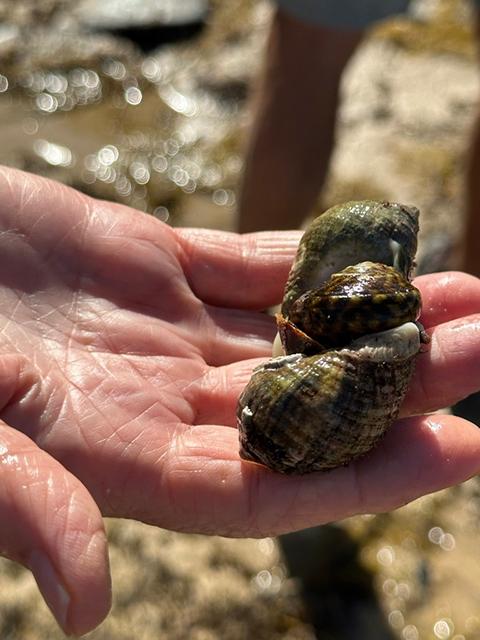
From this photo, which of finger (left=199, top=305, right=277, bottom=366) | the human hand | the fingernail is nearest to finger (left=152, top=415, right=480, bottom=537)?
the human hand

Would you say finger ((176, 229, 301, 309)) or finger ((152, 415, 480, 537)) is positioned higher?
finger ((176, 229, 301, 309))

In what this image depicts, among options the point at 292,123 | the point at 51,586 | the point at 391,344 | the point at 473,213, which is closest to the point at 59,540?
the point at 51,586

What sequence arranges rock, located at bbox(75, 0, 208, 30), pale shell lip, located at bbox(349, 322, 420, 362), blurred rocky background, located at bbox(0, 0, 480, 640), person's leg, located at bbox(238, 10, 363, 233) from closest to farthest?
pale shell lip, located at bbox(349, 322, 420, 362), blurred rocky background, located at bbox(0, 0, 480, 640), person's leg, located at bbox(238, 10, 363, 233), rock, located at bbox(75, 0, 208, 30)

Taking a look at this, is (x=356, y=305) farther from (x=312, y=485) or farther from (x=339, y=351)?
(x=312, y=485)

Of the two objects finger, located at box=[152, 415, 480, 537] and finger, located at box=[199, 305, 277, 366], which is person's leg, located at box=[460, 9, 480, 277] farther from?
finger, located at box=[152, 415, 480, 537]

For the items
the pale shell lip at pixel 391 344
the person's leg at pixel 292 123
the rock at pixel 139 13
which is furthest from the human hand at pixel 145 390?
the rock at pixel 139 13

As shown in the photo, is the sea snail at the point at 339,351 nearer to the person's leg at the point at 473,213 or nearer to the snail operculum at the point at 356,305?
the snail operculum at the point at 356,305
